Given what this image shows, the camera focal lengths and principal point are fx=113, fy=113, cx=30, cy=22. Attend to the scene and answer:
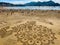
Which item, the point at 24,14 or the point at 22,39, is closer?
the point at 22,39

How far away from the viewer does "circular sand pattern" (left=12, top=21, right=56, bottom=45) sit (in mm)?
901

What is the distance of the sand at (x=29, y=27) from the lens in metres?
0.91

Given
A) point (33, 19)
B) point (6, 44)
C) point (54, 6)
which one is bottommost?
point (6, 44)

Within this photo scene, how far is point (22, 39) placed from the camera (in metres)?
0.92

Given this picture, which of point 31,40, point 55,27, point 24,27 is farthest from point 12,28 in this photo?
point 55,27

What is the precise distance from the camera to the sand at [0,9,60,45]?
91 cm

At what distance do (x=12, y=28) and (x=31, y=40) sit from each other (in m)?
0.21

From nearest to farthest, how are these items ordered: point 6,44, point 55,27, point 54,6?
1. point 6,44
2. point 55,27
3. point 54,6

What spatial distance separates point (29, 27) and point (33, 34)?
0.09m

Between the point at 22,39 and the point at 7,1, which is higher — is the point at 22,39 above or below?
below

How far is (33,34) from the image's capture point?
94 cm

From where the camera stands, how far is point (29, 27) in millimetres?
1002

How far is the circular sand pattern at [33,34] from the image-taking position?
0.90m

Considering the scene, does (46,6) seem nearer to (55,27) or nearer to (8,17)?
(55,27)
